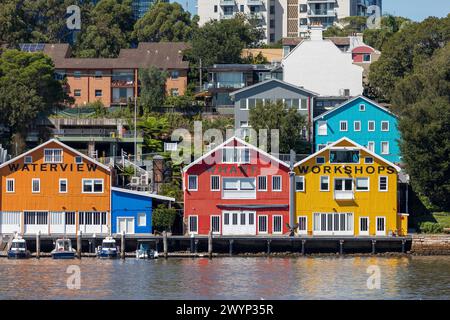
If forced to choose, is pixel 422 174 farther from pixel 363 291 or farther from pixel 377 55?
pixel 377 55

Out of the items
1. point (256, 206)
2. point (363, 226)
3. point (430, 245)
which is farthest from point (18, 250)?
point (430, 245)

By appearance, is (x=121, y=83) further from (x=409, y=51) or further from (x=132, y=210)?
(x=132, y=210)

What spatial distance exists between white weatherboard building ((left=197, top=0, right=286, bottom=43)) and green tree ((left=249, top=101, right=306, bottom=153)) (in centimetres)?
5379

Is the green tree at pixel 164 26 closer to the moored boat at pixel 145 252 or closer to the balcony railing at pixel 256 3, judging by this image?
the balcony railing at pixel 256 3

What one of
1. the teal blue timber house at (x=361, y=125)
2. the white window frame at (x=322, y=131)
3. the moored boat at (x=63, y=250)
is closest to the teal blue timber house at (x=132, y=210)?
the moored boat at (x=63, y=250)

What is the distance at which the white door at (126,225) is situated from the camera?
67312 millimetres

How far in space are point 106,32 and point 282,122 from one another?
38752 millimetres

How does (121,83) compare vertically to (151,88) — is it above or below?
above

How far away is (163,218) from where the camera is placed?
6706 centimetres

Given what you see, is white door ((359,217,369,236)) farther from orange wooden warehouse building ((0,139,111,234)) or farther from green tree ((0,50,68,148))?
green tree ((0,50,68,148))

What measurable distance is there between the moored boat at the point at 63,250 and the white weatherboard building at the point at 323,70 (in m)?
35.9

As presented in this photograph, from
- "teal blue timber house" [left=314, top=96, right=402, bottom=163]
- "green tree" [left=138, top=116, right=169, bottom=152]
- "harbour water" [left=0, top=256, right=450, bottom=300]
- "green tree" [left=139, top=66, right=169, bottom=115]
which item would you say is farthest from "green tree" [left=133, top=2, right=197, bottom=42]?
"harbour water" [left=0, top=256, right=450, bottom=300]

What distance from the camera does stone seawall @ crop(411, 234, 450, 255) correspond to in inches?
2571
